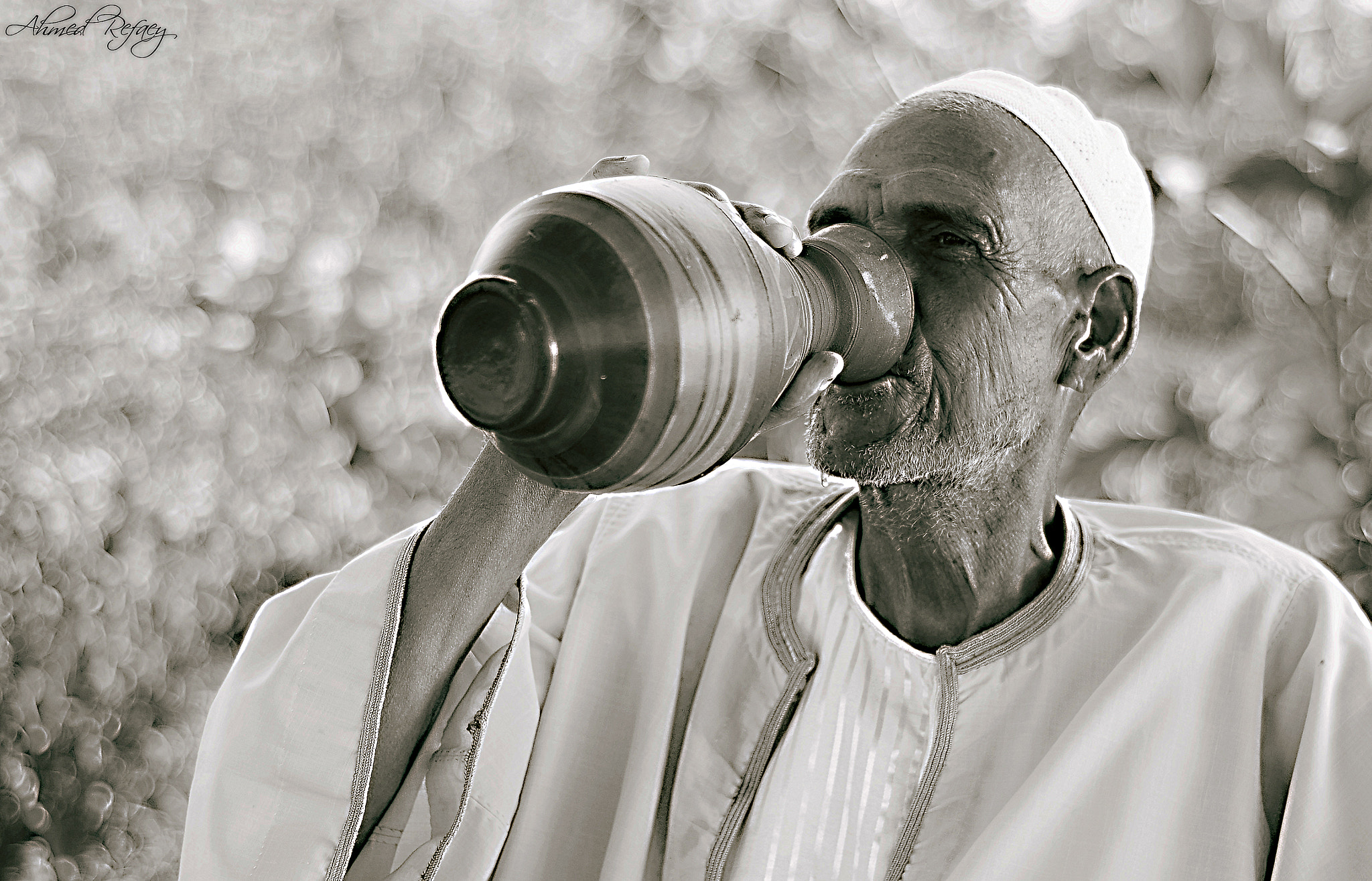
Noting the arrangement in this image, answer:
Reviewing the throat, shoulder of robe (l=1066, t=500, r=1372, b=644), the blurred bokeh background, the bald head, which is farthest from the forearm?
the blurred bokeh background

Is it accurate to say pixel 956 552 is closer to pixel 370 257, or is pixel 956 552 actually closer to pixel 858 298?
pixel 858 298

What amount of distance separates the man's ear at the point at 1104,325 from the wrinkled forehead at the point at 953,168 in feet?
0.50

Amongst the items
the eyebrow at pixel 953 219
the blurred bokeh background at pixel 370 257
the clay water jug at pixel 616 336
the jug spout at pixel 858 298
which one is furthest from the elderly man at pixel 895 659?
the blurred bokeh background at pixel 370 257

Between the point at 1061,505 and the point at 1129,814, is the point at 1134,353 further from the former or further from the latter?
the point at 1129,814

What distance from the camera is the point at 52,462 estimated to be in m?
3.03


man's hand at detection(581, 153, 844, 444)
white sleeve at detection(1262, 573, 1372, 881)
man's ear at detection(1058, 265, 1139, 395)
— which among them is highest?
man's hand at detection(581, 153, 844, 444)

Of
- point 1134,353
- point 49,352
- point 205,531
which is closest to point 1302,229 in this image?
point 1134,353

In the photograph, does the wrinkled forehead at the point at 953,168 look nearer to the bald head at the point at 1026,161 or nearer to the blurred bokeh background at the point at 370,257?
the bald head at the point at 1026,161

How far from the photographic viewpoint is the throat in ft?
4.61

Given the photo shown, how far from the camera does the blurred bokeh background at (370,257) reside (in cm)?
297

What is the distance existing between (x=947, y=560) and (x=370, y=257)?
8.20 feet

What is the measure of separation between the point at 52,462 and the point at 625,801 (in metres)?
2.40

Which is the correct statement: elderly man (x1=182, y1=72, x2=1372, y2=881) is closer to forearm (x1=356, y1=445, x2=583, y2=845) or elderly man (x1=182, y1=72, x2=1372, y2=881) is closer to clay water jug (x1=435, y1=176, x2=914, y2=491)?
forearm (x1=356, y1=445, x2=583, y2=845)

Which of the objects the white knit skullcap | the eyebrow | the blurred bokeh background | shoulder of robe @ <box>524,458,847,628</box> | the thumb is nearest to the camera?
the thumb
